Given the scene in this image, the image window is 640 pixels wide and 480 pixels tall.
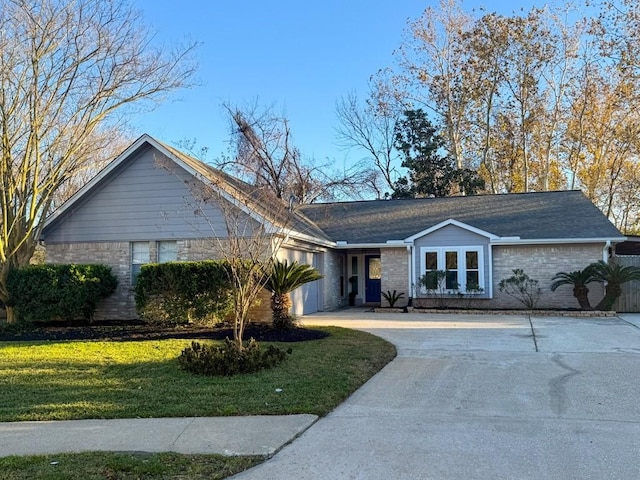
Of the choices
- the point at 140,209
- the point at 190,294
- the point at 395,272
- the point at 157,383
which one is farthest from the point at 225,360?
the point at 395,272

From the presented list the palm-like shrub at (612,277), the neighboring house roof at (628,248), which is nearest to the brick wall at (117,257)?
the palm-like shrub at (612,277)

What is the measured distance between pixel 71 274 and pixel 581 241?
15.4 meters

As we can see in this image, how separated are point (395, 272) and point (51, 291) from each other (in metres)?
11.1

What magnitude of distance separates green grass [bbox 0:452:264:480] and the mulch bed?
243 inches

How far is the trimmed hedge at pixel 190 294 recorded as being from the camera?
43.0 feet

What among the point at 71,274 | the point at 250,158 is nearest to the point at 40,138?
the point at 71,274

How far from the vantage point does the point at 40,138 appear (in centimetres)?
1501

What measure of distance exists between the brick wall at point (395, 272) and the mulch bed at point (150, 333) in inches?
270

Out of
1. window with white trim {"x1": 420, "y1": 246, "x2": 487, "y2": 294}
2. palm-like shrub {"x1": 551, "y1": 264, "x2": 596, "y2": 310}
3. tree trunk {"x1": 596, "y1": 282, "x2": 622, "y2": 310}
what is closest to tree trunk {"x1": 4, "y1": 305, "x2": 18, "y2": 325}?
window with white trim {"x1": 420, "y1": 246, "x2": 487, "y2": 294}

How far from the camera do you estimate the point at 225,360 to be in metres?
7.72

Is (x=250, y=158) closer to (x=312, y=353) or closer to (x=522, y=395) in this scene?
(x=312, y=353)

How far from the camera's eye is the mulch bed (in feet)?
37.6

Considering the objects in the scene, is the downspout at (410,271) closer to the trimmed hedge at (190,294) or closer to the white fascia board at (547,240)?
the white fascia board at (547,240)

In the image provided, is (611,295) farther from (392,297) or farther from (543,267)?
(392,297)
